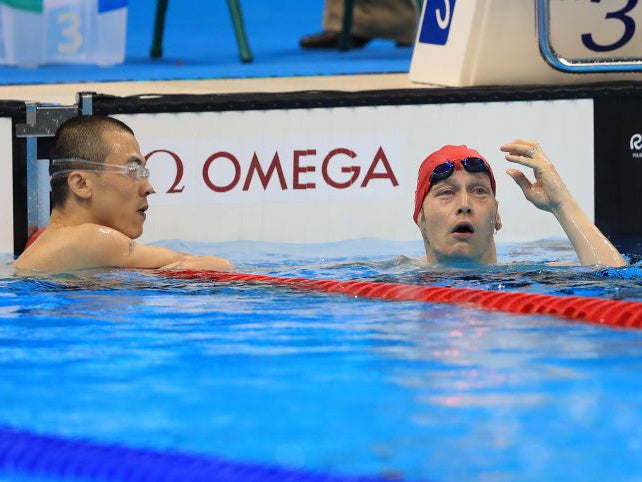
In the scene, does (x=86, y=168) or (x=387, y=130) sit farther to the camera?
(x=387, y=130)

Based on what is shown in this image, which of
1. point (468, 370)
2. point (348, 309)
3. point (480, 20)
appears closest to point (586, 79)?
point (480, 20)

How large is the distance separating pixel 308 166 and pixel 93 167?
148cm

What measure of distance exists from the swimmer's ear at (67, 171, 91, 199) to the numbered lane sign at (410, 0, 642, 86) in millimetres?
2204

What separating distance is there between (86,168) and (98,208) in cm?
14

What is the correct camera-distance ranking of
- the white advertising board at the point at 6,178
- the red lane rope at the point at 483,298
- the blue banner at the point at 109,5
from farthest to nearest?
the blue banner at the point at 109,5 < the white advertising board at the point at 6,178 < the red lane rope at the point at 483,298

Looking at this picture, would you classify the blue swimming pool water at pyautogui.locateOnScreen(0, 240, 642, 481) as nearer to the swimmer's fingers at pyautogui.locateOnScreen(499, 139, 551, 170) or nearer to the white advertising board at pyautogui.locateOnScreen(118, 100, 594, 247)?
the swimmer's fingers at pyautogui.locateOnScreen(499, 139, 551, 170)

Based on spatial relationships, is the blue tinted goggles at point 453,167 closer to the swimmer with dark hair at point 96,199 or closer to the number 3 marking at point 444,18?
the swimmer with dark hair at point 96,199

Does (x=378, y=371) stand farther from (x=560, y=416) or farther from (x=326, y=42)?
(x=326, y=42)

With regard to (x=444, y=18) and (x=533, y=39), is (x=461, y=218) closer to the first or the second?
(x=533, y=39)

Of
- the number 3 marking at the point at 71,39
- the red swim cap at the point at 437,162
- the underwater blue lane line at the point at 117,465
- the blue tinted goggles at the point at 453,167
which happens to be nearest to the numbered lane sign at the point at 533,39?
the red swim cap at the point at 437,162

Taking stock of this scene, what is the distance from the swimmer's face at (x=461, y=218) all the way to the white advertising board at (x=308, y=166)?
4.24 feet

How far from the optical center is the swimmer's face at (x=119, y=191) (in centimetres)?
423

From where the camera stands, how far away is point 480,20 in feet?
19.2

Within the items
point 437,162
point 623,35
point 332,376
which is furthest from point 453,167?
point 623,35
